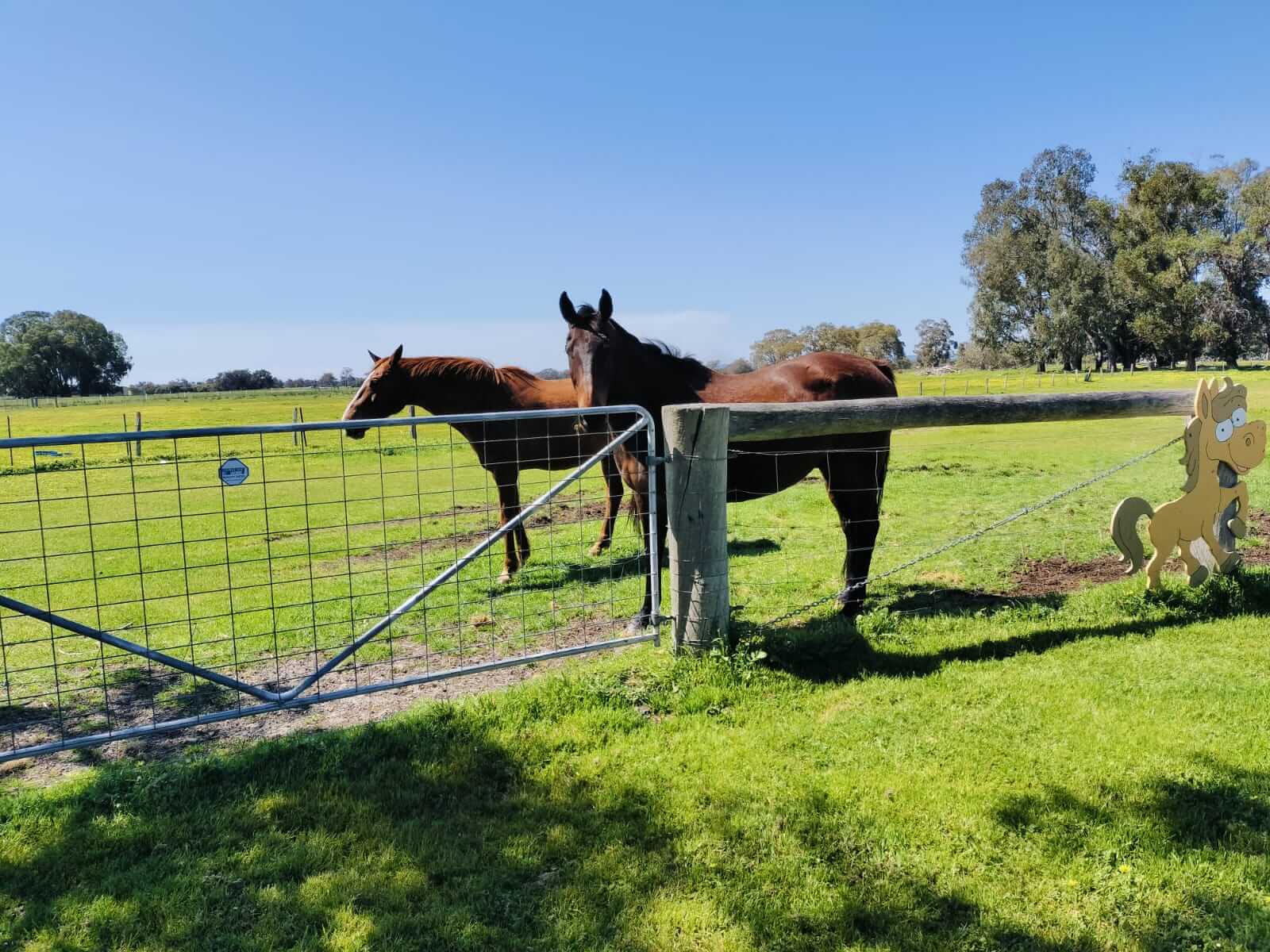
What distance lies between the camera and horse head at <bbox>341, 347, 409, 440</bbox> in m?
7.30

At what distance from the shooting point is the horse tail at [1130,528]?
5.37 meters

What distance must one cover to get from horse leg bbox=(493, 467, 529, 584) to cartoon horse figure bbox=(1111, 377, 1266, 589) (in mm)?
5041

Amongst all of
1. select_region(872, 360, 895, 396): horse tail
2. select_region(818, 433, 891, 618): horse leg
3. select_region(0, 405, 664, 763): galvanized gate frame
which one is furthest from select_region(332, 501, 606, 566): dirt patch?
select_region(872, 360, 895, 396): horse tail

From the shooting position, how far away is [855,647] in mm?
4805

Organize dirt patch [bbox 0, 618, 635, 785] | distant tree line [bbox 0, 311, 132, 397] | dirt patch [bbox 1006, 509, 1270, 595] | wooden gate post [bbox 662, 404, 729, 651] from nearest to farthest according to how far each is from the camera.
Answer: dirt patch [bbox 0, 618, 635, 785] < wooden gate post [bbox 662, 404, 729, 651] < dirt patch [bbox 1006, 509, 1270, 595] < distant tree line [bbox 0, 311, 132, 397]

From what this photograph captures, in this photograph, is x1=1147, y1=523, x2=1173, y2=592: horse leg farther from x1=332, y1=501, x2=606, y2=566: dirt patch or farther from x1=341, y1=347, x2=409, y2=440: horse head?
x1=341, y1=347, x2=409, y2=440: horse head

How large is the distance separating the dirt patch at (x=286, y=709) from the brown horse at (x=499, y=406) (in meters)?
2.15

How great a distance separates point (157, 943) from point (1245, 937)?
339cm

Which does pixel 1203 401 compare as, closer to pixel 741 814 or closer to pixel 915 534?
pixel 915 534

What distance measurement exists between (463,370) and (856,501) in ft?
13.7

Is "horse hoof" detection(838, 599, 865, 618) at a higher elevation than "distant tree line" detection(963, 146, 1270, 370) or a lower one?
lower

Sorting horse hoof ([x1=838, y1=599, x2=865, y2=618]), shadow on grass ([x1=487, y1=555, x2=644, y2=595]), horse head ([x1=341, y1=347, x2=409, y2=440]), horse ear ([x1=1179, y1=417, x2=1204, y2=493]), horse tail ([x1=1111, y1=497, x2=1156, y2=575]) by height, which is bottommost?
shadow on grass ([x1=487, y1=555, x2=644, y2=595])

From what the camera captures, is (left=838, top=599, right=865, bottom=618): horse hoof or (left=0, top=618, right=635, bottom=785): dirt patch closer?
(left=0, top=618, right=635, bottom=785): dirt patch

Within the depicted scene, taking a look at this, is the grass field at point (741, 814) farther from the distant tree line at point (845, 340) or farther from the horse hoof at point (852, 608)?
the distant tree line at point (845, 340)
